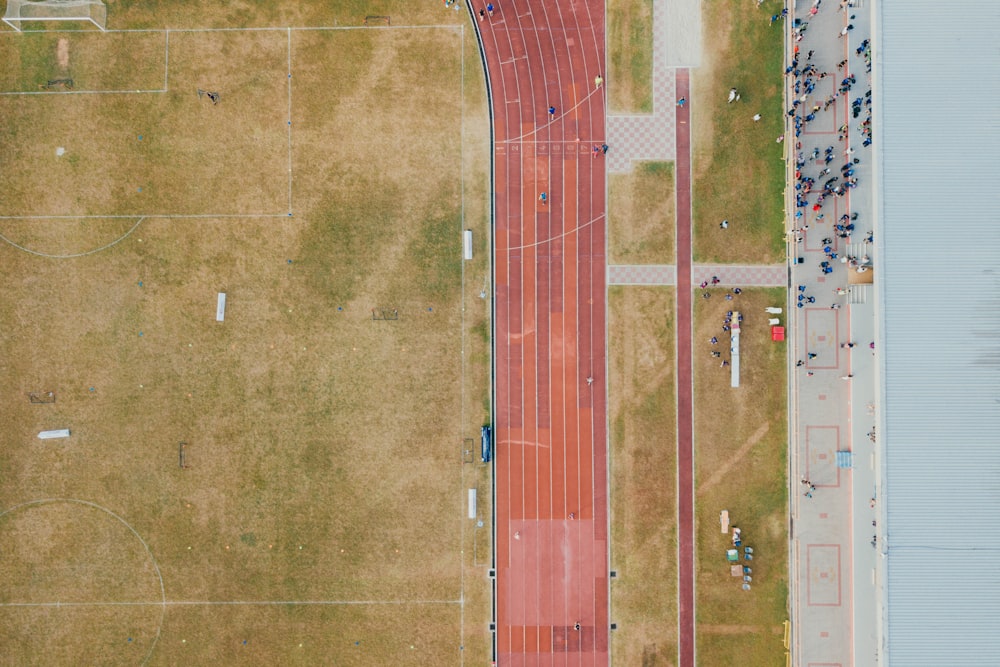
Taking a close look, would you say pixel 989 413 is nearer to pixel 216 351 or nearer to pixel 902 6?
pixel 902 6

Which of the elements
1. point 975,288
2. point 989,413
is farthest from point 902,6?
point 989,413

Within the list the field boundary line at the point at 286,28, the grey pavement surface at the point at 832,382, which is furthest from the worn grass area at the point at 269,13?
the grey pavement surface at the point at 832,382

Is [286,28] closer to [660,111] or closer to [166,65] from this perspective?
[166,65]

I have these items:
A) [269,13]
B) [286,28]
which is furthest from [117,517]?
[269,13]

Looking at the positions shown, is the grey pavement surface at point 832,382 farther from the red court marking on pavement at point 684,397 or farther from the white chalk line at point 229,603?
the white chalk line at point 229,603

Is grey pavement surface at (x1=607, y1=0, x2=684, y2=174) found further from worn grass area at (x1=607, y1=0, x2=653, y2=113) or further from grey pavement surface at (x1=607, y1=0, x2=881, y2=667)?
worn grass area at (x1=607, y1=0, x2=653, y2=113)

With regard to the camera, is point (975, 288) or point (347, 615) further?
point (347, 615)

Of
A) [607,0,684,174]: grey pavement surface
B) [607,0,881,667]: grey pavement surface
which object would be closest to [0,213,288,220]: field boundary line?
[607,0,684,174]: grey pavement surface
